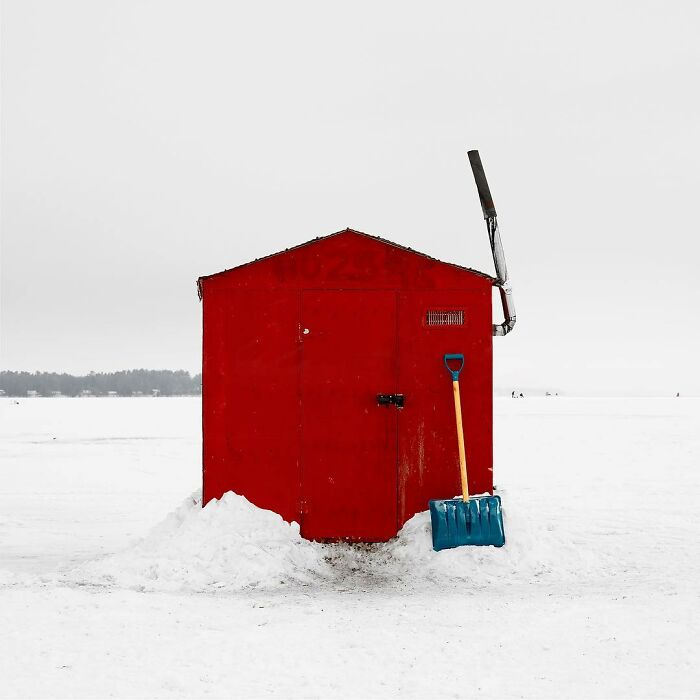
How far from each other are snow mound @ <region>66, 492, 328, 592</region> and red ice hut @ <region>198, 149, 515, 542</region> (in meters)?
0.21

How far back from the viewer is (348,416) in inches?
277

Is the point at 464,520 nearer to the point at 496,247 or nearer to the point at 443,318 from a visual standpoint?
the point at 443,318

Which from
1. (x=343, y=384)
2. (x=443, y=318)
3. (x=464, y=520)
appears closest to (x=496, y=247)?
(x=443, y=318)

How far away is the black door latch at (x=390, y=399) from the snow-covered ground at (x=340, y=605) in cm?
115

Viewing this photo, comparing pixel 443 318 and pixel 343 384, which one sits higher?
pixel 443 318

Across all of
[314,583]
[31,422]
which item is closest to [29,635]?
[314,583]

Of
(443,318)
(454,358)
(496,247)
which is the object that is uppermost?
(496,247)

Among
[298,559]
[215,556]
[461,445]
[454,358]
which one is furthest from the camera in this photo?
[454,358]

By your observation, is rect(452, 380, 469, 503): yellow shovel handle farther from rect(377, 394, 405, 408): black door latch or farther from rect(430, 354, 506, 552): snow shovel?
rect(377, 394, 405, 408): black door latch

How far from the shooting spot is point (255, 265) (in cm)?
714

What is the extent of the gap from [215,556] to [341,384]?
6.53 ft

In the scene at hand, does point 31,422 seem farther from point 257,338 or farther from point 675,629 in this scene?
point 675,629

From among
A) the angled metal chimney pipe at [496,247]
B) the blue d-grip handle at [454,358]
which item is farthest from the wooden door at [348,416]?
the angled metal chimney pipe at [496,247]

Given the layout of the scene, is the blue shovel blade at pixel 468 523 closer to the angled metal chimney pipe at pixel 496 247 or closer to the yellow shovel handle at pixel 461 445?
the yellow shovel handle at pixel 461 445
